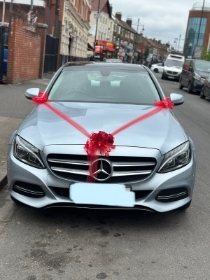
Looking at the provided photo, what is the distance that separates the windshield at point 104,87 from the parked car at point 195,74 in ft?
52.1

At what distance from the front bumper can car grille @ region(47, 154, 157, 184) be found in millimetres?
57

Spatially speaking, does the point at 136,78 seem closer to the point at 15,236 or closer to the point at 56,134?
the point at 56,134

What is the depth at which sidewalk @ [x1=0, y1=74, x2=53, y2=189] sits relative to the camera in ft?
18.6

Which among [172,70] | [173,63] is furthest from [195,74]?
[173,63]

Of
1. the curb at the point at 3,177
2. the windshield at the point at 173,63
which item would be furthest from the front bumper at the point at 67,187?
the windshield at the point at 173,63

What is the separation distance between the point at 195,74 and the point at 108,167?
1847 cm

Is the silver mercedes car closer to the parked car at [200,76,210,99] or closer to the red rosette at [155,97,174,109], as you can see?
the red rosette at [155,97,174,109]

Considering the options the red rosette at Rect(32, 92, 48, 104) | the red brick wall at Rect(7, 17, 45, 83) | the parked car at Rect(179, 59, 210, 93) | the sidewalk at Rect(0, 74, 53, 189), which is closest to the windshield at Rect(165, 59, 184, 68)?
the parked car at Rect(179, 59, 210, 93)

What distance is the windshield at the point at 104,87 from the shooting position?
5.06m

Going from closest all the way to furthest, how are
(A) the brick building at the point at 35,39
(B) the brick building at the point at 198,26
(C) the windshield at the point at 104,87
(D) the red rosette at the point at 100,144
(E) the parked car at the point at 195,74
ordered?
1. (D) the red rosette at the point at 100,144
2. (C) the windshield at the point at 104,87
3. (A) the brick building at the point at 35,39
4. (E) the parked car at the point at 195,74
5. (B) the brick building at the point at 198,26

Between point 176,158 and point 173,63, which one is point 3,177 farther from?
point 173,63

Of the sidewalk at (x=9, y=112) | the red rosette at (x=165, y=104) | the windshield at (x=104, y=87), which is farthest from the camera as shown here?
the sidewalk at (x=9, y=112)

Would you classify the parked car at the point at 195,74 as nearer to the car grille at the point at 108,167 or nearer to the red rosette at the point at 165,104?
the red rosette at the point at 165,104

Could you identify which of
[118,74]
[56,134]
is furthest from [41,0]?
[56,134]
